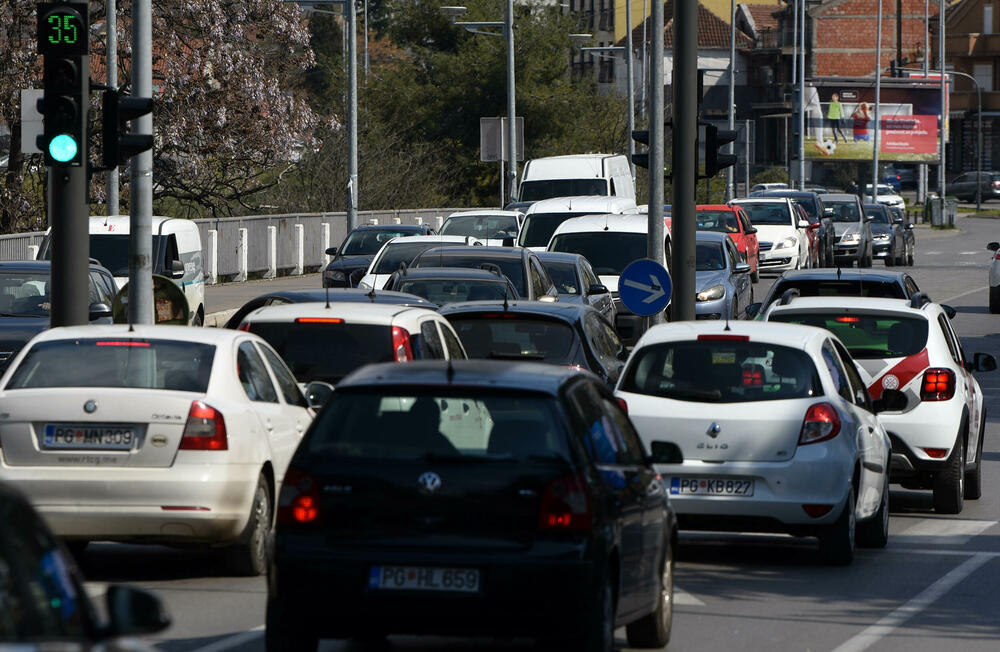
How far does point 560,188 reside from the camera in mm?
44406

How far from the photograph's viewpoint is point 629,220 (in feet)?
95.2

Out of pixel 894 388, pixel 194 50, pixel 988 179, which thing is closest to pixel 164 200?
pixel 194 50

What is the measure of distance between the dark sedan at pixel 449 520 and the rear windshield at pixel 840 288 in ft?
28.7

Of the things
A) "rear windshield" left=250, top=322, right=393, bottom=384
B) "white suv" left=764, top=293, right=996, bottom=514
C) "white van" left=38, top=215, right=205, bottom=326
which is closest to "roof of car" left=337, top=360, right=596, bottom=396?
"rear windshield" left=250, top=322, right=393, bottom=384

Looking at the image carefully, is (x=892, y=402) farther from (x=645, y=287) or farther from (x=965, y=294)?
(x=965, y=294)

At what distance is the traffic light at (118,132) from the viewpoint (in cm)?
1452

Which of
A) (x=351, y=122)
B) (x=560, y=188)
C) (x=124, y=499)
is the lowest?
(x=124, y=499)

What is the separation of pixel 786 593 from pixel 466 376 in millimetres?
3433

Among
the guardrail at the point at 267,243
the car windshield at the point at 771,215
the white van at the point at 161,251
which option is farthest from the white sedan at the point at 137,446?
the car windshield at the point at 771,215

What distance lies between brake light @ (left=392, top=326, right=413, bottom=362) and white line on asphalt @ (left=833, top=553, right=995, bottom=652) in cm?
376

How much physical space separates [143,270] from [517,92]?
165 feet

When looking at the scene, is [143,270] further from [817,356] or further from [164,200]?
[164,200]

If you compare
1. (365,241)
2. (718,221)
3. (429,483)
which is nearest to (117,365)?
(429,483)

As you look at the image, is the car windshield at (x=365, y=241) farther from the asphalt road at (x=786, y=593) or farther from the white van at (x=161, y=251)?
the asphalt road at (x=786, y=593)
